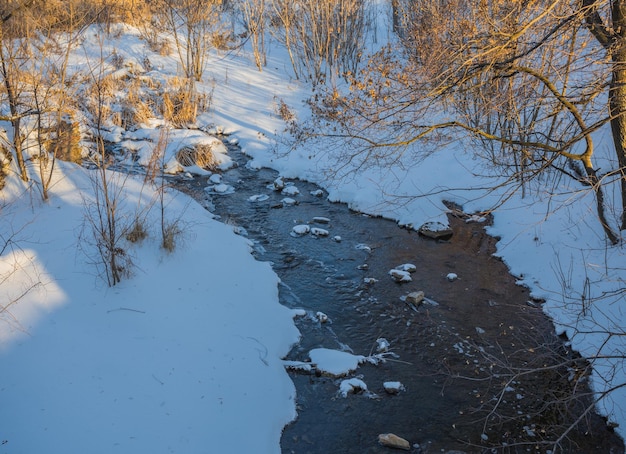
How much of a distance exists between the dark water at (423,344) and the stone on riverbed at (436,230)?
0.64 ft

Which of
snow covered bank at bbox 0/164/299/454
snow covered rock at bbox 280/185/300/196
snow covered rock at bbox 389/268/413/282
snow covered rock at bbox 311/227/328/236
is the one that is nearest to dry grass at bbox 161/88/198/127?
snow covered rock at bbox 280/185/300/196

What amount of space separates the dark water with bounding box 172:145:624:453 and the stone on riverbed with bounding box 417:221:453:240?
0.19m

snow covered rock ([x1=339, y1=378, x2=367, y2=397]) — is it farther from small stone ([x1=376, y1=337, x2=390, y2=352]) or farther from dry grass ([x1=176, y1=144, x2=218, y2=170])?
dry grass ([x1=176, y1=144, x2=218, y2=170])

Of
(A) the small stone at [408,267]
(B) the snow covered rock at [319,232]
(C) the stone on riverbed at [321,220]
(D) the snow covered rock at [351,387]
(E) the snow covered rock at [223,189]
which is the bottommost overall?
(D) the snow covered rock at [351,387]

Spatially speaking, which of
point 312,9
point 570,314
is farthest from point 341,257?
point 312,9

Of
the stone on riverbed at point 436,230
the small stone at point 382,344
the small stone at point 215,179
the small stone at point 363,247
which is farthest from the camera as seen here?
the small stone at point 215,179

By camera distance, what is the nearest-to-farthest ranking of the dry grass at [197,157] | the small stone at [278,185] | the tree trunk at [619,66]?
the tree trunk at [619,66] < the small stone at [278,185] < the dry grass at [197,157]

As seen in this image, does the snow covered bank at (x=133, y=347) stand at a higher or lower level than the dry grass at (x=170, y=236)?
lower

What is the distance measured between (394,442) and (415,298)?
2270 mm

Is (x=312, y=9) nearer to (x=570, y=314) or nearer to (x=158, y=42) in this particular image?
(x=158, y=42)

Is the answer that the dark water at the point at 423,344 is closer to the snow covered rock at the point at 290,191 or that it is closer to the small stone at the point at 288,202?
the small stone at the point at 288,202

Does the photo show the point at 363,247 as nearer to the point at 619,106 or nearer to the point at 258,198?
the point at 258,198

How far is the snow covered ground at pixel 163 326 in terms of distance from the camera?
3402 millimetres

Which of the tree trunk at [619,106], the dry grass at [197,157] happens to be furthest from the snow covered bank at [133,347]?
the dry grass at [197,157]
